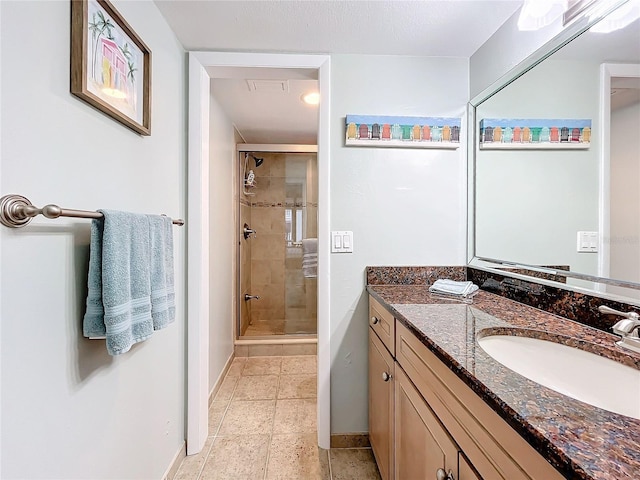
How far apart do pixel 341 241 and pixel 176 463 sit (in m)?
1.43

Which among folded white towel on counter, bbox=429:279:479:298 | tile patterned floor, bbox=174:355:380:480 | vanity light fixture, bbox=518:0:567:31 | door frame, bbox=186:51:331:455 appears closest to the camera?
vanity light fixture, bbox=518:0:567:31

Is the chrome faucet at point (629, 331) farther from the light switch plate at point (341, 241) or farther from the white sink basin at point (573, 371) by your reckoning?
the light switch plate at point (341, 241)

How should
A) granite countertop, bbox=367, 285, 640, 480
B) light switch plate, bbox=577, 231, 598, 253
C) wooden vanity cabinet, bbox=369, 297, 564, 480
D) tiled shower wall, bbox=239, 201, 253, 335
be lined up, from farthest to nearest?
tiled shower wall, bbox=239, 201, 253, 335
light switch plate, bbox=577, 231, 598, 253
wooden vanity cabinet, bbox=369, 297, 564, 480
granite countertop, bbox=367, 285, 640, 480

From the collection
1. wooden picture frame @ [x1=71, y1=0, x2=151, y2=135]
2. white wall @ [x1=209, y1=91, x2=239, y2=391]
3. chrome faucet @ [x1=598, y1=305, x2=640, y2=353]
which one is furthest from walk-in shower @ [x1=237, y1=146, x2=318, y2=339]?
chrome faucet @ [x1=598, y1=305, x2=640, y2=353]

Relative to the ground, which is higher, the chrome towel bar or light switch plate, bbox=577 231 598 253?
the chrome towel bar

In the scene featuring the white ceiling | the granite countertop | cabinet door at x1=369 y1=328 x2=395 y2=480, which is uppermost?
the white ceiling

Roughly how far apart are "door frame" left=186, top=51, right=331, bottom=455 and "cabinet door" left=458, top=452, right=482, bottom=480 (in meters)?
1.10

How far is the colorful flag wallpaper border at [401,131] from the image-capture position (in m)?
1.78

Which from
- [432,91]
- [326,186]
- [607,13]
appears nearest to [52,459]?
[326,186]

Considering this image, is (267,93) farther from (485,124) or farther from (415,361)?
(415,361)

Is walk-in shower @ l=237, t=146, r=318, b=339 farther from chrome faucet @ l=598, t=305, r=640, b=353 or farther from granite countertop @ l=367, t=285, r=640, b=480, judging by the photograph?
chrome faucet @ l=598, t=305, r=640, b=353

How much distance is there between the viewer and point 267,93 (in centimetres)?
229

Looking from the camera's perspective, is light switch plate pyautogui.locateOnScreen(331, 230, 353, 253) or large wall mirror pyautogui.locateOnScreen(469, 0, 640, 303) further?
light switch plate pyautogui.locateOnScreen(331, 230, 353, 253)

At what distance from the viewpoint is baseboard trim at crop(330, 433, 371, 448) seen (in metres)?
1.80
